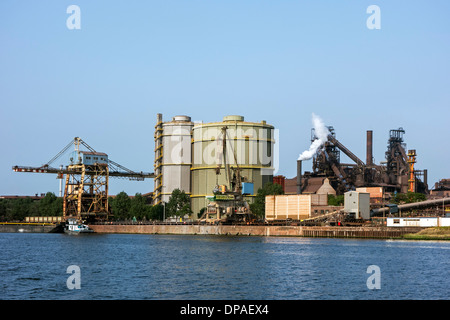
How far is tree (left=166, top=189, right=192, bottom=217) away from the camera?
618ft

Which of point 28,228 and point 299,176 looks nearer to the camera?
point 28,228

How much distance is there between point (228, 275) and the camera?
181 ft

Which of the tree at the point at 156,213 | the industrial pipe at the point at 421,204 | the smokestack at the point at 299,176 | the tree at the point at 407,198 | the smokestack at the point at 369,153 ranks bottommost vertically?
the tree at the point at 156,213

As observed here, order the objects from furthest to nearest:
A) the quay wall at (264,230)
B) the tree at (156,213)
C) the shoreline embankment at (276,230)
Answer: the tree at (156,213) < the quay wall at (264,230) < the shoreline embankment at (276,230)

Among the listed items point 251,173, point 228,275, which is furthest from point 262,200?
point 228,275

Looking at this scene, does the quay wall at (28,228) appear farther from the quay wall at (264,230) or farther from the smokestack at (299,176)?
the smokestack at (299,176)

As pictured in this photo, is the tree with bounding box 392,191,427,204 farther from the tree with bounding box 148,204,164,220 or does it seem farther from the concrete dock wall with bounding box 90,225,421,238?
the tree with bounding box 148,204,164,220

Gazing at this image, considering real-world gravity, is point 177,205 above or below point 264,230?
above

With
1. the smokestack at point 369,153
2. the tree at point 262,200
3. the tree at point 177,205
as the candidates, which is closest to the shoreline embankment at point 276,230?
the tree at point 262,200

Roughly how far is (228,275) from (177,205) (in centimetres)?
13988

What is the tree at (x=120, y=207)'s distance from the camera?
196125mm

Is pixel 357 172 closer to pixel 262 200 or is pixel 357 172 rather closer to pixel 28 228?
pixel 262 200

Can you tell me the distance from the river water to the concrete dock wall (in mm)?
39117

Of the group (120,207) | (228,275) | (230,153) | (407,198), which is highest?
(230,153)
